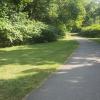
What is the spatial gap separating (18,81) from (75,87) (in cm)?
245

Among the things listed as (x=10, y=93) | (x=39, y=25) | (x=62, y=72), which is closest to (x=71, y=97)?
(x=10, y=93)

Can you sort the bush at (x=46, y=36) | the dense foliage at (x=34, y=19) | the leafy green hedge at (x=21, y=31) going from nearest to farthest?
the leafy green hedge at (x=21, y=31)
the dense foliage at (x=34, y=19)
the bush at (x=46, y=36)

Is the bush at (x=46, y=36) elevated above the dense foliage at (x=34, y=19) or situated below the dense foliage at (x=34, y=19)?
below

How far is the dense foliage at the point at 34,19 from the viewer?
26984 millimetres

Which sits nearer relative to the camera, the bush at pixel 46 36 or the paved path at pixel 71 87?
the paved path at pixel 71 87

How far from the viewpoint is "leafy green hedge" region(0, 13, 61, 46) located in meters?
26.9

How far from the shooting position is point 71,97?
8.59 metres

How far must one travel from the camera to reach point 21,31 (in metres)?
31.0

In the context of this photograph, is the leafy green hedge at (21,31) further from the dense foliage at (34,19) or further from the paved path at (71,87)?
the paved path at (71,87)

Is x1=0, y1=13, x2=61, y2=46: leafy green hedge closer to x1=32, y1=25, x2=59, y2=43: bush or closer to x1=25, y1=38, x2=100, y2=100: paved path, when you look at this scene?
x1=32, y1=25, x2=59, y2=43: bush

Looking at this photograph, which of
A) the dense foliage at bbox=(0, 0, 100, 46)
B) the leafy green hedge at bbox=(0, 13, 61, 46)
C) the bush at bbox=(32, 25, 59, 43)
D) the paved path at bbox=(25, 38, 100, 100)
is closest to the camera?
the paved path at bbox=(25, 38, 100, 100)

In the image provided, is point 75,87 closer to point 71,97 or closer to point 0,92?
point 71,97

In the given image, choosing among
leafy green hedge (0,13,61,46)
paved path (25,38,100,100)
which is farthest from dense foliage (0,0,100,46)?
paved path (25,38,100,100)

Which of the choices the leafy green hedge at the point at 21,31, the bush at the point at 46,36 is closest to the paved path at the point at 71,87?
the leafy green hedge at the point at 21,31
